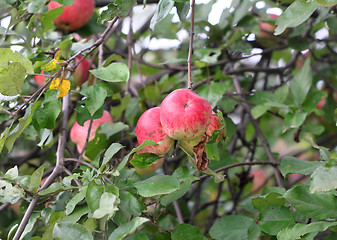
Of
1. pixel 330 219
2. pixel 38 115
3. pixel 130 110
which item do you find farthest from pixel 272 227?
pixel 130 110

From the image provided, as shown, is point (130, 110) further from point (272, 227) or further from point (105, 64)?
point (272, 227)

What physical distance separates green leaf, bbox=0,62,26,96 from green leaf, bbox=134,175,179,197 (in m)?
0.30

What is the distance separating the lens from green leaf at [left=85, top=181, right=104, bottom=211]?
67 cm

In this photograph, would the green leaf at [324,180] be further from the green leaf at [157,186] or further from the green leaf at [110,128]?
the green leaf at [110,128]

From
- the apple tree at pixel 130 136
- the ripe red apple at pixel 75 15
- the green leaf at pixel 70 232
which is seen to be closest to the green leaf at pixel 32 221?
the apple tree at pixel 130 136

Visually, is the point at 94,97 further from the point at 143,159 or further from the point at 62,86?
the point at 143,159

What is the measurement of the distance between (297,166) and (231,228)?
21cm

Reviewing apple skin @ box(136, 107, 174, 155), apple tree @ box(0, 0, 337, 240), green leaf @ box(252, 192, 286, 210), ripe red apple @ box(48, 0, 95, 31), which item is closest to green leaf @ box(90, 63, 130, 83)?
apple tree @ box(0, 0, 337, 240)

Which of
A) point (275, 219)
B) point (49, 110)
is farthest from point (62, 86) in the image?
point (275, 219)

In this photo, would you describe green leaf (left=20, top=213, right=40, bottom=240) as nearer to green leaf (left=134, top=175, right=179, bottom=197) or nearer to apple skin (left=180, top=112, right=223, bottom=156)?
green leaf (left=134, top=175, right=179, bottom=197)

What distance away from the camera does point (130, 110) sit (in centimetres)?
129

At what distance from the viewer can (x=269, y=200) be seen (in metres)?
0.85

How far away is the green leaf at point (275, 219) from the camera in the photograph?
808 millimetres

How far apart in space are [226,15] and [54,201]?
2.85ft
